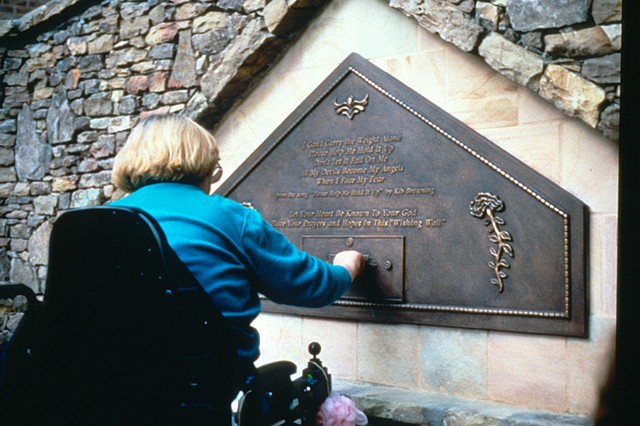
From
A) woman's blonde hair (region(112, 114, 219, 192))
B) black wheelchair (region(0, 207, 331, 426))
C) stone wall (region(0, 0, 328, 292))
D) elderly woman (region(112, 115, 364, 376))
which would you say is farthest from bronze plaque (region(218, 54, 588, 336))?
black wheelchair (region(0, 207, 331, 426))

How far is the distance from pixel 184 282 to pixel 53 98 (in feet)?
13.3

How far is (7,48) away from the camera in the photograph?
244 inches

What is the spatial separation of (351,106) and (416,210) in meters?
0.76

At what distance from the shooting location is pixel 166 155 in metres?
2.81

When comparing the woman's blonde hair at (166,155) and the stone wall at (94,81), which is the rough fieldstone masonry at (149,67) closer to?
the stone wall at (94,81)

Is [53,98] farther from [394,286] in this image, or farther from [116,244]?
[116,244]

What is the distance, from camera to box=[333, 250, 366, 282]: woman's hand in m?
3.85


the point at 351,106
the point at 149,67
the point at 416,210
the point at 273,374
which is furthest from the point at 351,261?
the point at 149,67

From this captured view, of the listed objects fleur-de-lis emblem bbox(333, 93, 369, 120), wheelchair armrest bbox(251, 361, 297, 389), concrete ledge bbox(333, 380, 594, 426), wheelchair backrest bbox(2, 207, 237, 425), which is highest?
fleur-de-lis emblem bbox(333, 93, 369, 120)

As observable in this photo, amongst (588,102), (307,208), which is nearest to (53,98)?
(307,208)

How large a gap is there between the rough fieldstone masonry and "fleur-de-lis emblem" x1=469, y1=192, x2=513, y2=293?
575mm

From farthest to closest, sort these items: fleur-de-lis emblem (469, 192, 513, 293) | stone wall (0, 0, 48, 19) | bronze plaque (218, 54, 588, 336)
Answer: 1. stone wall (0, 0, 48, 19)
2. fleur-de-lis emblem (469, 192, 513, 293)
3. bronze plaque (218, 54, 588, 336)

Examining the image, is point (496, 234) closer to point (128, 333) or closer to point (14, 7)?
point (128, 333)

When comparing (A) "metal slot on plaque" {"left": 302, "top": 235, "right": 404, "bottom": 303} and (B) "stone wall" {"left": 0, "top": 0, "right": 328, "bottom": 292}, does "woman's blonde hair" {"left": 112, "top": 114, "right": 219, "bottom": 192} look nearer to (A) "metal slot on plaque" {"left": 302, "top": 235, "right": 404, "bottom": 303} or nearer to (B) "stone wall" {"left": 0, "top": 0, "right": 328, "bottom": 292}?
(A) "metal slot on plaque" {"left": 302, "top": 235, "right": 404, "bottom": 303}
